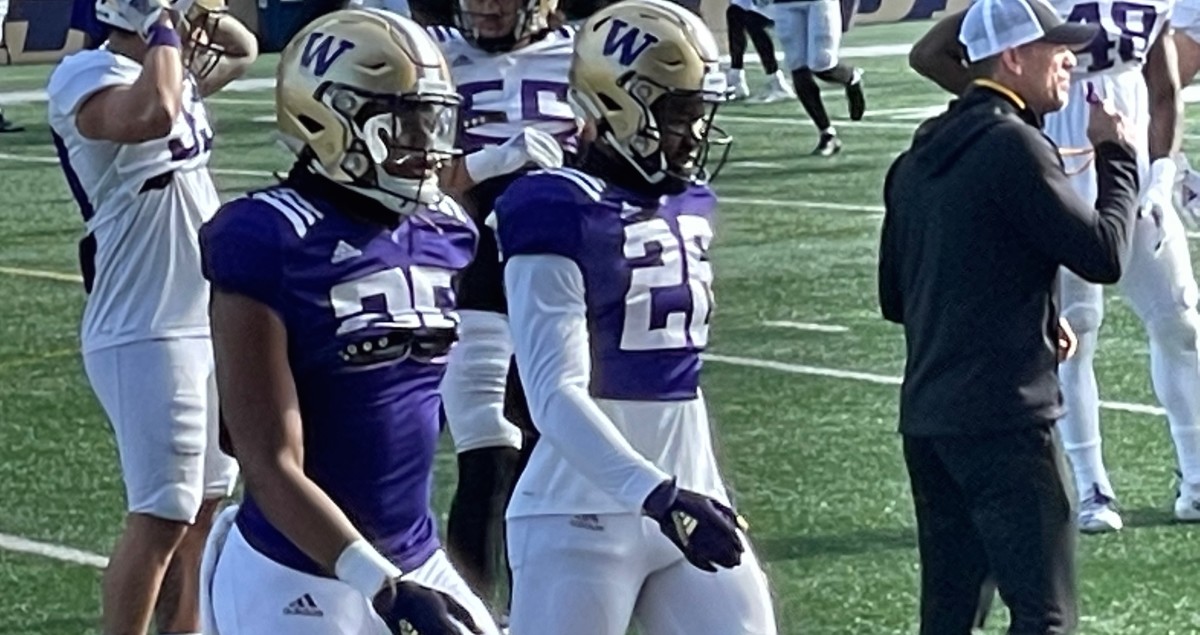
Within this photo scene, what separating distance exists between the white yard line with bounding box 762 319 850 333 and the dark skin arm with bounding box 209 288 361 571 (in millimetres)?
6877

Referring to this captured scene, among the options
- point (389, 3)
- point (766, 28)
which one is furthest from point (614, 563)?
point (766, 28)

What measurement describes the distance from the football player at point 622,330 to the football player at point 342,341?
27cm

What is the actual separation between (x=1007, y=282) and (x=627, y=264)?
0.91 m

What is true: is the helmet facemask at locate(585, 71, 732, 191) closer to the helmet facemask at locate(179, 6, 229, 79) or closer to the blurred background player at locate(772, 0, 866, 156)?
the helmet facemask at locate(179, 6, 229, 79)

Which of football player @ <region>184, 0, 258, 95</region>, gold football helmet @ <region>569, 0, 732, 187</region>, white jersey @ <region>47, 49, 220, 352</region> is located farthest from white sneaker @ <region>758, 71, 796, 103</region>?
gold football helmet @ <region>569, 0, 732, 187</region>

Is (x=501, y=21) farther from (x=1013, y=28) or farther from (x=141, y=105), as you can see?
(x=1013, y=28)

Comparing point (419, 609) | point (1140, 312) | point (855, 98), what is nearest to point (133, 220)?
point (419, 609)

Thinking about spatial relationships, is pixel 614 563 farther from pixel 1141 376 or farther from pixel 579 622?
pixel 1141 376

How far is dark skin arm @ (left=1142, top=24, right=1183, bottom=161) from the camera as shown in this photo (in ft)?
23.3

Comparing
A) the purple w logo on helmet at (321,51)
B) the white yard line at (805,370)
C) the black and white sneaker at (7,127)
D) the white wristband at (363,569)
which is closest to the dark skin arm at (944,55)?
the purple w logo on helmet at (321,51)

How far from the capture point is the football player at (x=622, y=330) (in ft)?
→ 13.1

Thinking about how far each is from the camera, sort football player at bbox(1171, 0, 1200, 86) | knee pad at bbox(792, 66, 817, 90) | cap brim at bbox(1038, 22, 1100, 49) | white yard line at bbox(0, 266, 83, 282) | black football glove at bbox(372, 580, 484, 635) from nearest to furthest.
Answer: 1. black football glove at bbox(372, 580, 484, 635)
2. cap brim at bbox(1038, 22, 1100, 49)
3. football player at bbox(1171, 0, 1200, 86)
4. white yard line at bbox(0, 266, 83, 282)
5. knee pad at bbox(792, 66, 817, 90)

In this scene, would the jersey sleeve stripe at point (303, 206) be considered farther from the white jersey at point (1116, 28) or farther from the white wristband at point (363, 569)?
the white jersey at point (1116, 28)

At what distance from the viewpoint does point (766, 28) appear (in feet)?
60.3
